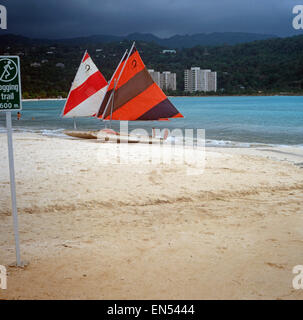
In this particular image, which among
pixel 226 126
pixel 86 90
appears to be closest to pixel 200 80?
pixel 226 126

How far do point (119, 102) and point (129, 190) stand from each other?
544 centimetres

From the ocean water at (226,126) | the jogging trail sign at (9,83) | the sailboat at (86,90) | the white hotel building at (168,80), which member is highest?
the white hotel building at (168,80)

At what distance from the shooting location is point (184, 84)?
341 feet

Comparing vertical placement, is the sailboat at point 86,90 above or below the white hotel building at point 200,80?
below

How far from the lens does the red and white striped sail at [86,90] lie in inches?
559

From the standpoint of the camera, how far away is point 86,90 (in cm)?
1436

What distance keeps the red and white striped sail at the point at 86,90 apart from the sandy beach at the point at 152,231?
778 centimetres

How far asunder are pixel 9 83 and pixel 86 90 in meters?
12.0

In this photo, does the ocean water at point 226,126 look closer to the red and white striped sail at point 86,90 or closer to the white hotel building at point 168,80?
the red and white striped sail at point 86,90

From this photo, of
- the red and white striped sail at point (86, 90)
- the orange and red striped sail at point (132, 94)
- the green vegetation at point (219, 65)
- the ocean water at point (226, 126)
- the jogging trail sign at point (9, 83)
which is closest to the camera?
the jogging trail sign at point (9, 83)
